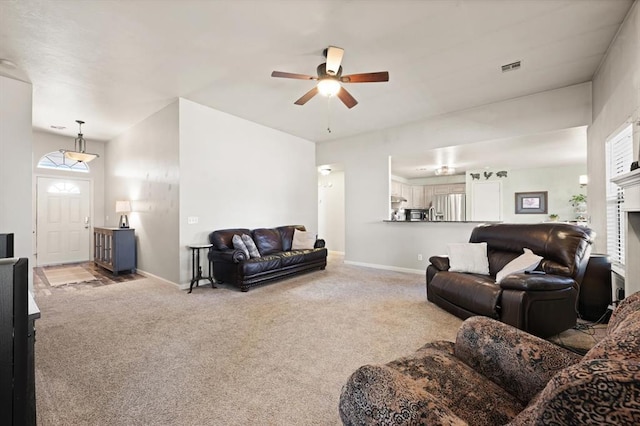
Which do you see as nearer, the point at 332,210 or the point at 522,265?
the point at 522,265

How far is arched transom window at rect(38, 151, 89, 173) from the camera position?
21.0 ft

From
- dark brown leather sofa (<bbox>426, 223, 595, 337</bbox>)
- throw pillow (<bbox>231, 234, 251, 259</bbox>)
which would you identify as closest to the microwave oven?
dark brown leather sofa (<bbox>426, 223, 595, 337</bbox>)

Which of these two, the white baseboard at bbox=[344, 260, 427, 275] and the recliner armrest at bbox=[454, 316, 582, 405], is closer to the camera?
the recliner armrest at bbox=[454, 316, 582, 405]

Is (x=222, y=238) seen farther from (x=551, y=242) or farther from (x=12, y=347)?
(x=551, y=242)

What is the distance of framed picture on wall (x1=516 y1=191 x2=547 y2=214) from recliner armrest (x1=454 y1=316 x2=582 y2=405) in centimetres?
838

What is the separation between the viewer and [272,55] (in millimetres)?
3250

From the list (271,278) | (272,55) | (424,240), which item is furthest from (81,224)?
(424,240)

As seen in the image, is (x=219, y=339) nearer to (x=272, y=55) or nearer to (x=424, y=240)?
(x=272, y=55)

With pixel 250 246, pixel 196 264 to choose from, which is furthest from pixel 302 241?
pixel 196 264

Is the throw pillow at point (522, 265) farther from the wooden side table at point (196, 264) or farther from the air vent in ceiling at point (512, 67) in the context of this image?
the wooden side table at point (196, 264)

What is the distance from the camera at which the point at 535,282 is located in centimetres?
248

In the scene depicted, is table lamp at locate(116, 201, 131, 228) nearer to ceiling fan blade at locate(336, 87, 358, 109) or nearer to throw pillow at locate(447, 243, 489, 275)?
ceiling fan blade at locate(336, 87, 358, 109)

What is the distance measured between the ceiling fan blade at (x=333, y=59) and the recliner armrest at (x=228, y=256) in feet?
9.39

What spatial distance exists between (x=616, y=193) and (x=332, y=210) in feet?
20.4
